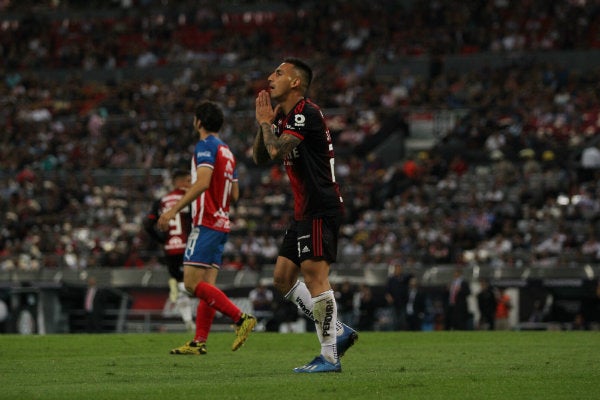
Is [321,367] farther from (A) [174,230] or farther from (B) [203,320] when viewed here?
(A) [174,230]

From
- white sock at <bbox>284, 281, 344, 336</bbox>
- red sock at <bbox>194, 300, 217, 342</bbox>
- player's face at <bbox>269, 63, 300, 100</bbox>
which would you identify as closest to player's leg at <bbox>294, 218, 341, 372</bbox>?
white sock at <bbox>284, 281, 344, 336</bbox>

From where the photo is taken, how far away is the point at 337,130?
3975cm

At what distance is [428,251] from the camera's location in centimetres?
3100

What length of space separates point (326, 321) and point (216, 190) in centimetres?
351

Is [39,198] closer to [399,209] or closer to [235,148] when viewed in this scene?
[235,148]

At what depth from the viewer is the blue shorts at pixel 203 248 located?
12656 mm

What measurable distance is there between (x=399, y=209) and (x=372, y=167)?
3.67 meters

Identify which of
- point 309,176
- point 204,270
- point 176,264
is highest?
point 309,176

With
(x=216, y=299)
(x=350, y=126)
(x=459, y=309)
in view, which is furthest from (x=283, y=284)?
(x=350, y=126)

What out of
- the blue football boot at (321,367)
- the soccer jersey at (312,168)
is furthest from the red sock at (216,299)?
the soccer jersey at (312,168)

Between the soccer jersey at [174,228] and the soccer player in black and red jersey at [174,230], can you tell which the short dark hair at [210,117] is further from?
the soccer jersey at [174,228]

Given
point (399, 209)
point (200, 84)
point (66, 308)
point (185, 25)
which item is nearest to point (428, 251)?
point (399, 209)

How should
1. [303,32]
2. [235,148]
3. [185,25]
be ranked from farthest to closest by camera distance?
[185,25]
[303,32]
[235,148]

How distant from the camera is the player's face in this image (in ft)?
32.7
